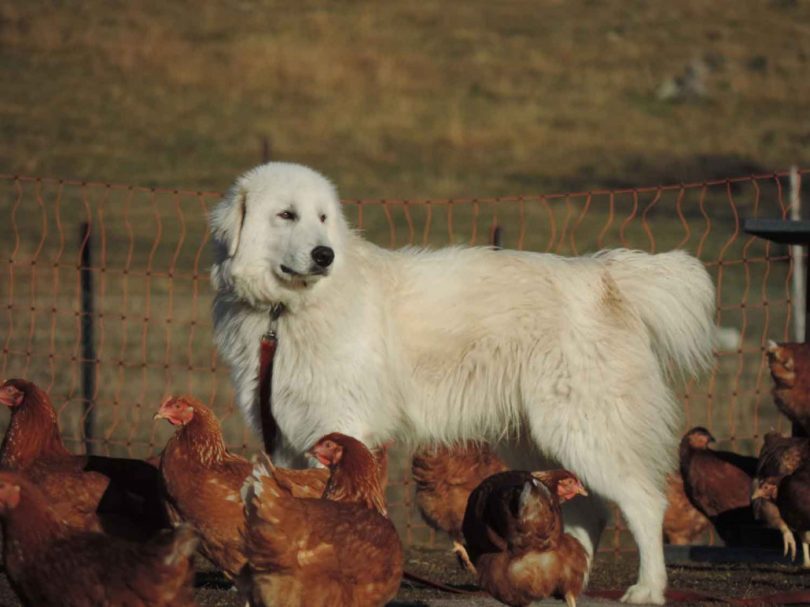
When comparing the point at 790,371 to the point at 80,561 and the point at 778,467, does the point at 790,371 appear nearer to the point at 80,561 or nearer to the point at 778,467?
the point at 778,467

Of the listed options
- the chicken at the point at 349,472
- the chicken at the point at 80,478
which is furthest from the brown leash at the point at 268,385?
the chicken at the point at 349,472

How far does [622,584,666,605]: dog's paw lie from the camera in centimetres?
746

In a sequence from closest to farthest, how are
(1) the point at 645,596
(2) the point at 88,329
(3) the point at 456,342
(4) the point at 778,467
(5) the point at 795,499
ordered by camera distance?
(1) the point at 645,596 → (3) the point at 456,342 → (5) the point at 795,499 → (4) the point at 778,467 → (2) the point at 88,329

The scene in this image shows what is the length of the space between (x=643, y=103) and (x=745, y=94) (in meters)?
2.74

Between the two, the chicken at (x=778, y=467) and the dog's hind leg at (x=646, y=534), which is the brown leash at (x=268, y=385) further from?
the chicken at (x=778, y=467)

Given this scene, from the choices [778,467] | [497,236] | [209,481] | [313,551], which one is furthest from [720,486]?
[313,551]

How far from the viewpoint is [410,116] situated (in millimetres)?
35750

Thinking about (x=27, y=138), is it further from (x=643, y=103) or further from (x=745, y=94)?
(x=745, y=94)

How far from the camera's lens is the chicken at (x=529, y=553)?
21.5 ft

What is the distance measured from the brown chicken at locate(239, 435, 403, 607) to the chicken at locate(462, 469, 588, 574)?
563mm

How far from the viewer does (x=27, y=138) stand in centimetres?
3188

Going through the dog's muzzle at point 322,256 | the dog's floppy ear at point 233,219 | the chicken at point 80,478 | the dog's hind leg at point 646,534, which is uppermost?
the dog's floppy ear at point 233,219

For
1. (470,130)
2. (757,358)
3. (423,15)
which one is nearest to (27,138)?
(470,130)

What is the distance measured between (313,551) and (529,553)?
1139 millimetres
